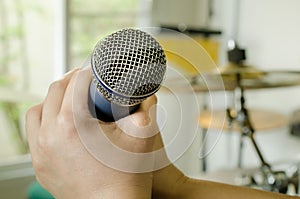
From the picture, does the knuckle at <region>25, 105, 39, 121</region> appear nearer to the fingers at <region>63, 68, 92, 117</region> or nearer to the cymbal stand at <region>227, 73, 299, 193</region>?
the fingers at <region>63, 68, 92, 117</region>

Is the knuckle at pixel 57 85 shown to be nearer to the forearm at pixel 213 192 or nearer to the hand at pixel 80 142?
the hand at pixel 80 142

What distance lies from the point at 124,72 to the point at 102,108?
4cm

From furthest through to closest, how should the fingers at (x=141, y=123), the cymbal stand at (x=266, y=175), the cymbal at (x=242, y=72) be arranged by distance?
the cymbal at (x=242, y=72), the cymbal stand at (x=266, y=175), the fingers at (x=141, y=123)

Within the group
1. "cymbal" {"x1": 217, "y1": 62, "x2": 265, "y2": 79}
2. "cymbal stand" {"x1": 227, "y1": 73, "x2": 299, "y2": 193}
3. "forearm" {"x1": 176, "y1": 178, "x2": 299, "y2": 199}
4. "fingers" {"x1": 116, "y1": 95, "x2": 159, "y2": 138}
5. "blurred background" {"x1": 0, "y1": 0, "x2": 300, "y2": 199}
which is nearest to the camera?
"fingers" {"x1": 116, "y1": 95, "x2": 159, "y2": 138}

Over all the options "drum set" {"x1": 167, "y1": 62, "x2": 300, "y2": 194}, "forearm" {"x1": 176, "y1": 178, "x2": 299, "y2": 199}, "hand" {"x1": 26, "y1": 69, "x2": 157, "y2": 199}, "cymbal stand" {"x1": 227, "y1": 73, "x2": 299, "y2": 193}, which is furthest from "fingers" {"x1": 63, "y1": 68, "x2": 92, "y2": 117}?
"cymbal stand" {"x1": 227, "y1": 73, "x2": 299, "y2": 193}

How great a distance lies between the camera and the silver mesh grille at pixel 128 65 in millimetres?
407

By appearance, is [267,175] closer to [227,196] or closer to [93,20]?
[227,196]

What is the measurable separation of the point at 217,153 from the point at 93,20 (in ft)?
3.97

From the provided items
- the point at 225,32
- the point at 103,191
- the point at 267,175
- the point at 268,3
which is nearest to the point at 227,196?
the point at 103,191

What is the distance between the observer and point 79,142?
1.28 feet

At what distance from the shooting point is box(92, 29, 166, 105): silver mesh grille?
41cm

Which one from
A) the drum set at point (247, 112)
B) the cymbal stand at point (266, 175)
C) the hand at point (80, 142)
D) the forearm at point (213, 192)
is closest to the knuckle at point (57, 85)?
the hand at point (80, 142)

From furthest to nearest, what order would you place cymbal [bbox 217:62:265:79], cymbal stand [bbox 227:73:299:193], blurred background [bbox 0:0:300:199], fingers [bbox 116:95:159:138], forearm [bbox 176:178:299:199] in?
blurred background [bbox 0:0:300:199] → cymbal [bbox 217:62:265:79] → cymbal stand [bbox 227:73:299:193] → forearm [bbox 176:178:299:199] → fingers [bbox 116:95:159:138]

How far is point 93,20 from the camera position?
9.10ft
